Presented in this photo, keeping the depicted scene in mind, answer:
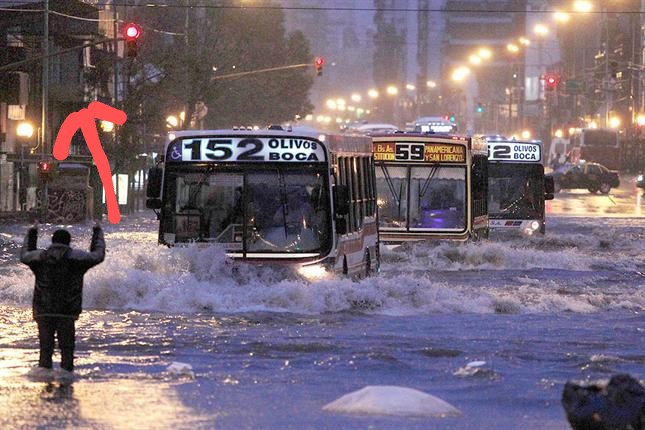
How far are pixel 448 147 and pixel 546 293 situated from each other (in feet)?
17.9

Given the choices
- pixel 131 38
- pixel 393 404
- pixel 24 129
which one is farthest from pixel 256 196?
pixel 24 129

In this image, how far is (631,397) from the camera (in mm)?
9656

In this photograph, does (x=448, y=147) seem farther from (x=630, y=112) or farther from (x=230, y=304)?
(x=630, y=112)

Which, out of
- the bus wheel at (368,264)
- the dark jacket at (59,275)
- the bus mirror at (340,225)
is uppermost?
the bus mirror at (340,225)

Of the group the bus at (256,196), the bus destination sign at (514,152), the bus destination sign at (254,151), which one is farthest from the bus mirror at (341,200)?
the bus destination sign at (514,152)

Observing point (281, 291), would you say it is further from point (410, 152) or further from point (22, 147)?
point (22, 147)

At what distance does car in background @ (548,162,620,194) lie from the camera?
283 feet

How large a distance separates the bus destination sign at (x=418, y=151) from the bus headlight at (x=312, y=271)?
9.96 meters

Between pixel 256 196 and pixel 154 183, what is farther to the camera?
pixel 256 196

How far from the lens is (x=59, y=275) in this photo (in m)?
14.3

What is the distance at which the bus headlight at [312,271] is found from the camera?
2145cm

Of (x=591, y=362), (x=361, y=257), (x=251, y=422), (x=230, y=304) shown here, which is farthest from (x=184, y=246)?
(x=251, y=422)

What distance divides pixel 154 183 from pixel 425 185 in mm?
11076

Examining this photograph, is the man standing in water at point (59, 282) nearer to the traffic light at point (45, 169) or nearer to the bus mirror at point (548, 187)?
the bus mirror at point (548, 187)
